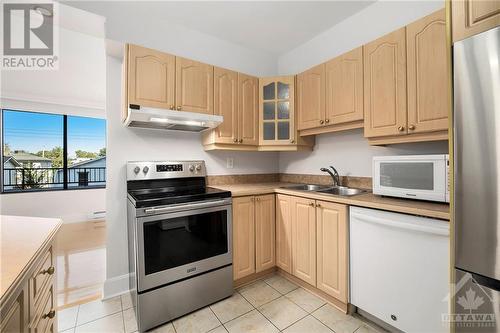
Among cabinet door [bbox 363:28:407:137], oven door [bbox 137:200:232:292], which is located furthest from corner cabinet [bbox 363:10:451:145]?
oven door [bbox 137:200:232:292]

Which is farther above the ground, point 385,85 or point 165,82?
point 165,82

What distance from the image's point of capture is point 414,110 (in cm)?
158

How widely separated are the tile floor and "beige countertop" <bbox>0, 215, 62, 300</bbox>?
0.99 metres

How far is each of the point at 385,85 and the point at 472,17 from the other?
74 centimetres

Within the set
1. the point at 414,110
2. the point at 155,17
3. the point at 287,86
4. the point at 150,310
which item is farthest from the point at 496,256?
the point at 155,17

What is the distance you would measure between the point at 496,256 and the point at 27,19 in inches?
145

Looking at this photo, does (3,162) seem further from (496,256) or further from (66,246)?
(496,256)

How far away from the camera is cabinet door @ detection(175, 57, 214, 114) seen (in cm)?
208

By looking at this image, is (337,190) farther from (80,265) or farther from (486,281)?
(80,265)

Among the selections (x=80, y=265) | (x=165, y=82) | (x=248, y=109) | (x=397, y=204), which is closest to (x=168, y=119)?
(x=165, y=82)

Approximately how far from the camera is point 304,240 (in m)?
2.00

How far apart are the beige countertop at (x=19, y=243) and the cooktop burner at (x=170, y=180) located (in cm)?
73

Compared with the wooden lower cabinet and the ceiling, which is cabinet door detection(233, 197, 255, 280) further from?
the ceiling

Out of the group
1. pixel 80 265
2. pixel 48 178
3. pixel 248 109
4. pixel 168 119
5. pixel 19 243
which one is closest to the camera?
pixel 19 243
